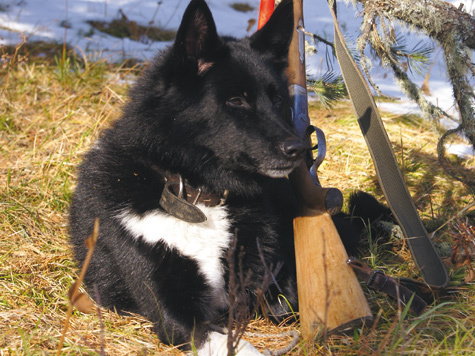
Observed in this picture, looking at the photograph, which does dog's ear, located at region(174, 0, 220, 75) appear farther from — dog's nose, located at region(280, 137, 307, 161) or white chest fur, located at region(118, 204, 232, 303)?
white chest fur, located at region(118, 204, 232, 303)

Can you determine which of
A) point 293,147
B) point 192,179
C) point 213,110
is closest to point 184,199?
point 192,179

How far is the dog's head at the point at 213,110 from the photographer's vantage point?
2094 millimetres

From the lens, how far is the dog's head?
6.87 ft

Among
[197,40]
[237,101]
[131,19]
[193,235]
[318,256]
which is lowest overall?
[193,235]

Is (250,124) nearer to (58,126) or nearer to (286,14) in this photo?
(286,14)

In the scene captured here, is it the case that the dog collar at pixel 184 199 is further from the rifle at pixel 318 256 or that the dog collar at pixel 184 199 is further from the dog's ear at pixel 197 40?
the dog's ear at pixel 197 40

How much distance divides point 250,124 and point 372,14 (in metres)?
1.18

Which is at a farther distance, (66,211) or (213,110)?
(66,211)

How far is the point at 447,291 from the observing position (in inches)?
93.1

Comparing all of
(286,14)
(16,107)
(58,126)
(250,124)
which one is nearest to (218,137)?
(250,124)

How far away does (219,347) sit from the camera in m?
1.93

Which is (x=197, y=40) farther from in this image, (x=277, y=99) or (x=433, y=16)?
(x=433, y=16)

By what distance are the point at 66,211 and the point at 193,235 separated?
1.51 m

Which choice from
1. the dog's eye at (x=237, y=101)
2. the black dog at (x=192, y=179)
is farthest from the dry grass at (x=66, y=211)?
the dog's eye at (x=237, y=101)
